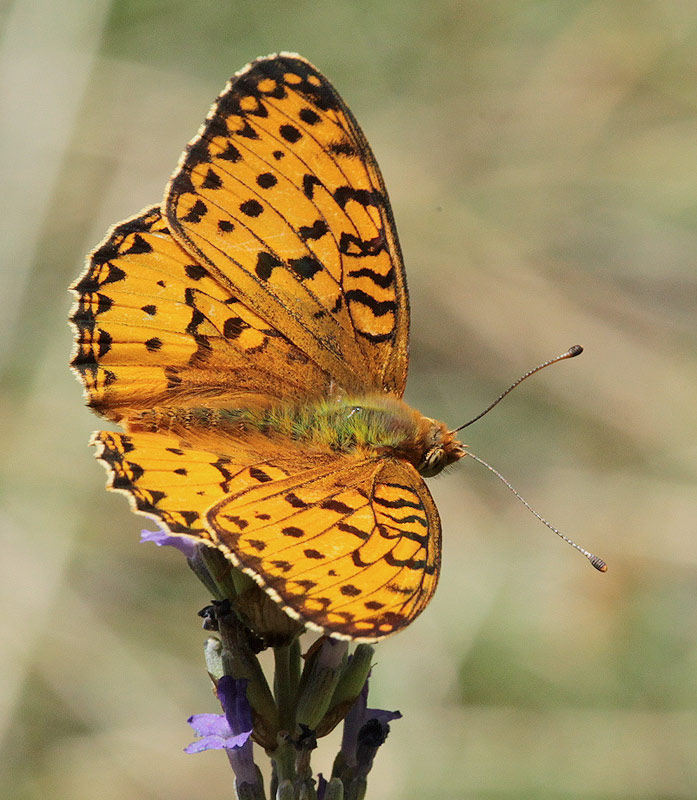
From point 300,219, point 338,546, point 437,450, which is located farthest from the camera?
point 300,219

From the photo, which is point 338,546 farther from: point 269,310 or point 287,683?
point 269,310

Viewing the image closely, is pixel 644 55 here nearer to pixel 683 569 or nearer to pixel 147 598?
pixel 683 569

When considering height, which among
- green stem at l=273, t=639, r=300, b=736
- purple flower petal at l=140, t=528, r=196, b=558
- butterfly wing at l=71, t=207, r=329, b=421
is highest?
butterfly wing at l=71, t=207, r=329, b=421

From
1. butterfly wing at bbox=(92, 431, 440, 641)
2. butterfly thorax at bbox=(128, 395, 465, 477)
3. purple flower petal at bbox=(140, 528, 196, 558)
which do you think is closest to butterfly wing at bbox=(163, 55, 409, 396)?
butterfly thorax at bbox=(128, 395, 465, 477)

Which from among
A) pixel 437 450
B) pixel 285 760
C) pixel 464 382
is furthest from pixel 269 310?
pixel 464 382

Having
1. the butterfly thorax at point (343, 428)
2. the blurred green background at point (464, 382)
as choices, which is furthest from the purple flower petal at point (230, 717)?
the blurred green background at point (464, 382)

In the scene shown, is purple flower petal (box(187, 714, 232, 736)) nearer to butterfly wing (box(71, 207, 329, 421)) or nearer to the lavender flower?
the lavender flower

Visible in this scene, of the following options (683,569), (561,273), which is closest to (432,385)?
(561,273)
